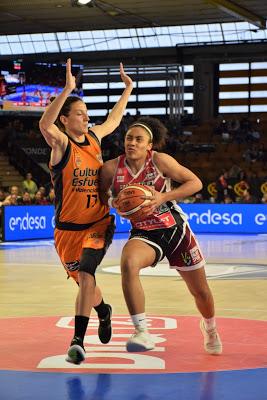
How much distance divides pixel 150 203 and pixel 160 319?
8.66 ft

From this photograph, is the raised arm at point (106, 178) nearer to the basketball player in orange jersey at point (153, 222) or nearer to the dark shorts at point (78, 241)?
the basketball player in orange jersey at point (153, 222)

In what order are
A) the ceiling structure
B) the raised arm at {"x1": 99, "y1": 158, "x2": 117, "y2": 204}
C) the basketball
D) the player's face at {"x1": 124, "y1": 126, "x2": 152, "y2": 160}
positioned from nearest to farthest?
the basketball
the player's face at {"x1": 124, "y1": 126, "x2": 152, "y2": 160}
the raised arm at {"x1": 99, "y1": 158, "x2": 117, "y2": 204}
the ceiling structure

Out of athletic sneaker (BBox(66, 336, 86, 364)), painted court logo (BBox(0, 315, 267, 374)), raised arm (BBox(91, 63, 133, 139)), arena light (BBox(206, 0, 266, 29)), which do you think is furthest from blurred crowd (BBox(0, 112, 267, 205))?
athletic sneaker (BBox(66, 336, 86, 364))

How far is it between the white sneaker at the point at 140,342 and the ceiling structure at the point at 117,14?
76.9 feet

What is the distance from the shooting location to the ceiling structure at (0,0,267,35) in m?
32.1

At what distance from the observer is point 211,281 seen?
40.3 ft

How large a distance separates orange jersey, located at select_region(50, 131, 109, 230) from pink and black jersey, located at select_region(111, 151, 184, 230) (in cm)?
17

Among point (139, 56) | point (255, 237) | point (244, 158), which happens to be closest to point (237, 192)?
point (255, 237)

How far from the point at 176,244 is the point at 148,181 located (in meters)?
0.50

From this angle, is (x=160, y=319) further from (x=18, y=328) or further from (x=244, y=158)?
(x=244, y=158)

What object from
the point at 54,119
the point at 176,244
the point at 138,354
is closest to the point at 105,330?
the point at 138,354

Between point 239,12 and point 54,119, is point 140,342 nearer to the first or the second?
point 54,119

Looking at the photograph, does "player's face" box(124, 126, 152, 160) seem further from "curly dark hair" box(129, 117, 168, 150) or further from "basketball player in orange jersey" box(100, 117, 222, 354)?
"curly dark hair" box(129, 117, 168, 150)

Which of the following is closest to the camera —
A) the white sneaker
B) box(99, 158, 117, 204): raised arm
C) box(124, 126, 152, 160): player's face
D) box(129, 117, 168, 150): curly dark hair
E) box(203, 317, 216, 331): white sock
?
the white sneaker
